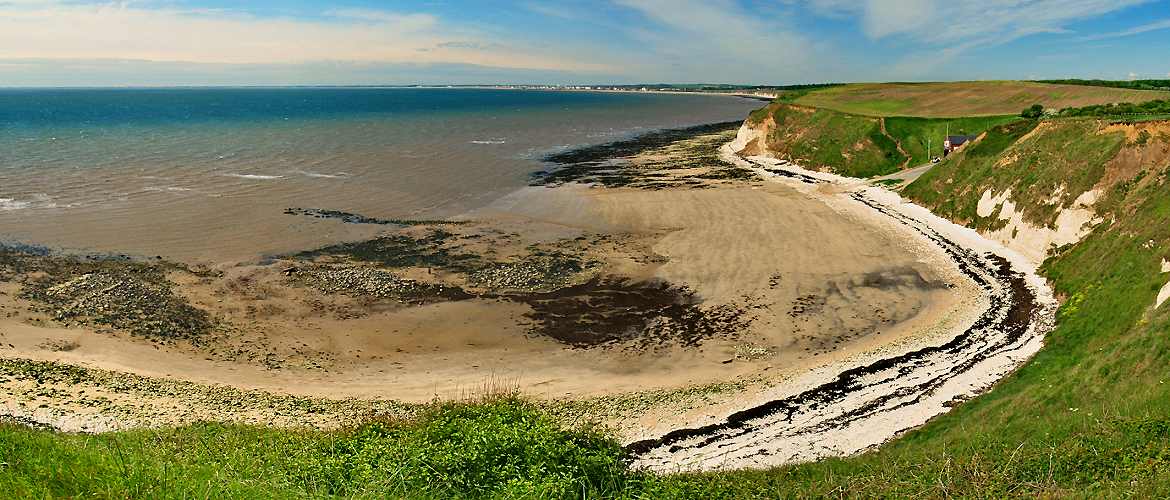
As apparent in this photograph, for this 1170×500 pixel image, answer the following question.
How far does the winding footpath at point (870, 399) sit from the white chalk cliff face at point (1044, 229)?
6293mm

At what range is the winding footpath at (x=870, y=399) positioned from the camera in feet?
72.5

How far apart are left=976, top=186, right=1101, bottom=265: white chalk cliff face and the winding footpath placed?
6293mm

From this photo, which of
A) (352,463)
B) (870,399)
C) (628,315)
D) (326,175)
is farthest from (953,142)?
(326,175)

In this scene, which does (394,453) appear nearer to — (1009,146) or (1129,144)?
(1129,144)

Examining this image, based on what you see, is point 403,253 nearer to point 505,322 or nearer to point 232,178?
point 505,322

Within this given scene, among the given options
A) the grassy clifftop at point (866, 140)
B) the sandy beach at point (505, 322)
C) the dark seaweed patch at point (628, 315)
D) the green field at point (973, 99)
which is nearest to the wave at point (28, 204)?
the sandy beach at point (505, 322)

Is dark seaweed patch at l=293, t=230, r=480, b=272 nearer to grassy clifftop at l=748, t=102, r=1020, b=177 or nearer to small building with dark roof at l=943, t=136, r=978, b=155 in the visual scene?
grassy clifftop at l=748, t=102, r=1020, b=177

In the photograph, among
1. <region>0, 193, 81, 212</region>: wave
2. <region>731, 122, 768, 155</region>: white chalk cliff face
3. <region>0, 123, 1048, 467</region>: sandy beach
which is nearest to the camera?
<region>0, 123, 1048, 467</region>: sandy beach

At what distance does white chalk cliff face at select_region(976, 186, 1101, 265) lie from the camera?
41.1 metres

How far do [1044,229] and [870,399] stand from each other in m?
28.3

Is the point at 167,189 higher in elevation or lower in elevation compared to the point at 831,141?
lower

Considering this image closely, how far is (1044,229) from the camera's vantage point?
4331cm

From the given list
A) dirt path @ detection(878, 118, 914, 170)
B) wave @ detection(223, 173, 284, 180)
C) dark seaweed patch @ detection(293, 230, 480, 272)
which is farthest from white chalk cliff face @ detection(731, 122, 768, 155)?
wave @ detection(223, 173, 284, 180)

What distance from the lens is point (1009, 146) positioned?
56.4 m
